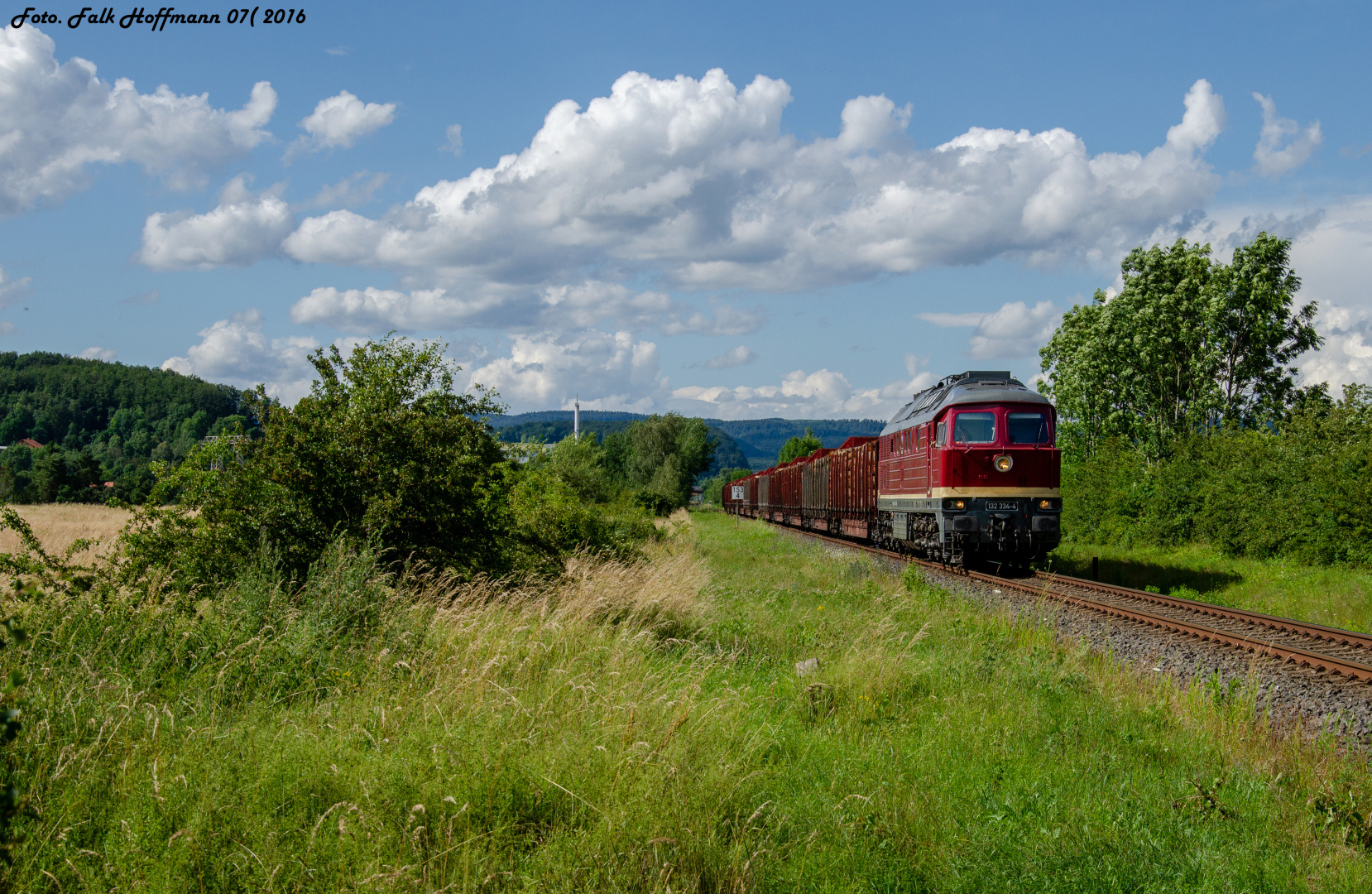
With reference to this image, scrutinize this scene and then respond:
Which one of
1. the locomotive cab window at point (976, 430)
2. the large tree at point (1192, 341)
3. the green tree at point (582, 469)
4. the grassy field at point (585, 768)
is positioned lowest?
the grassy field at point (585, 768)

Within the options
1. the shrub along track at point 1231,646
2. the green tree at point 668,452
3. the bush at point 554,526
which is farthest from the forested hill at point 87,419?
the shrub along track at point 1231,646

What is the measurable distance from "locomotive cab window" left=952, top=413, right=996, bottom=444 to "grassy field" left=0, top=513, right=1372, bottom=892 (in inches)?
411

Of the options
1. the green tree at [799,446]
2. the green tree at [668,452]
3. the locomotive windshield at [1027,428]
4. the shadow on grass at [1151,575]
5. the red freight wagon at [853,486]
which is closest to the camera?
the locomotive windshield at [1027,428]

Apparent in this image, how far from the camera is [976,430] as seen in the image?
62.1ft

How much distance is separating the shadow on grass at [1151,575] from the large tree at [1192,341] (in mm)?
14609

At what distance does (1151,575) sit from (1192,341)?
20.5 m

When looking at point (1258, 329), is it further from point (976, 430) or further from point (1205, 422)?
point (976, 430)

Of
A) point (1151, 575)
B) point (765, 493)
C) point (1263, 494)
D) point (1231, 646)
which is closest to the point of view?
point (1231, 646)

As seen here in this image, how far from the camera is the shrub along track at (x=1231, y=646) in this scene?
8.52m

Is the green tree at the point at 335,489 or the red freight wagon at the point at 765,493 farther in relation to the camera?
the red freight wagon at the point at 765,493

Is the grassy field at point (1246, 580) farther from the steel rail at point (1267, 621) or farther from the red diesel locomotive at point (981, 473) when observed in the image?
the red diesel locomotive at point (981, 473)

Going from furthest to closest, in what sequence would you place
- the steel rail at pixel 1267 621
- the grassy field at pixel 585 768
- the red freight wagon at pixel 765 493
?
the red freight wagon at pixel 765 493
the steel rail at pixel 1267 621
the grassy field at pixel 585 768

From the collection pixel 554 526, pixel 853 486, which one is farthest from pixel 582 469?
pixel 554 526

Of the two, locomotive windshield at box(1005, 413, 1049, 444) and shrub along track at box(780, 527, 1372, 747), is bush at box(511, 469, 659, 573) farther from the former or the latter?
locomotive windshield at box(1005, 413, 1049, 444)
